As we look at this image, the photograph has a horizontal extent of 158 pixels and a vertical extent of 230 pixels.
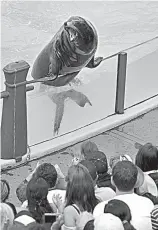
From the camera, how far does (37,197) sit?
5.02m

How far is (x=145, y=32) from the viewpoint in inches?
552

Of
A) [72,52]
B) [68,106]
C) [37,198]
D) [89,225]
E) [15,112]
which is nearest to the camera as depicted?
[89,225]

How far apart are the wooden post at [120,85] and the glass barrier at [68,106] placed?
0.10 meters

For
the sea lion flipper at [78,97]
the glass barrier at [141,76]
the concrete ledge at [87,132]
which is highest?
the sea lion flipper at [78,97]

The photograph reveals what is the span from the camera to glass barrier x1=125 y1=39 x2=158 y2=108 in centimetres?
870

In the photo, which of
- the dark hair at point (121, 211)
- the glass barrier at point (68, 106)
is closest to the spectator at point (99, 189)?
the dark hair at point (121, 211)

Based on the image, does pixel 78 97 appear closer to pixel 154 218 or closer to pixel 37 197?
pixel 37 197

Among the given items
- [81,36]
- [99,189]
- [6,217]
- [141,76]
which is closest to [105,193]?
[99,189]

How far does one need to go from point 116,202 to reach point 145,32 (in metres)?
9.66

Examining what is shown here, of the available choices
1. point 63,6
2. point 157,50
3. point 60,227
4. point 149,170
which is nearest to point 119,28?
point 63,6

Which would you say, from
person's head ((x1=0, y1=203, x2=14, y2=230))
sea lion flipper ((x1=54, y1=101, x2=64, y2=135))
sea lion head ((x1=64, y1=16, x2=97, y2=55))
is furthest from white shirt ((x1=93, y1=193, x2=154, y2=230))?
sea lion head ((x1=64, y1=16, x2=97, y2=55))

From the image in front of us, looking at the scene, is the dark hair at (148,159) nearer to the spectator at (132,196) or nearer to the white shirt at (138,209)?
the spectator at (132,196)

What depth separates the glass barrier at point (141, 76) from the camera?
28.6 ft

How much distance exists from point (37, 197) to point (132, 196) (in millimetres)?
703
